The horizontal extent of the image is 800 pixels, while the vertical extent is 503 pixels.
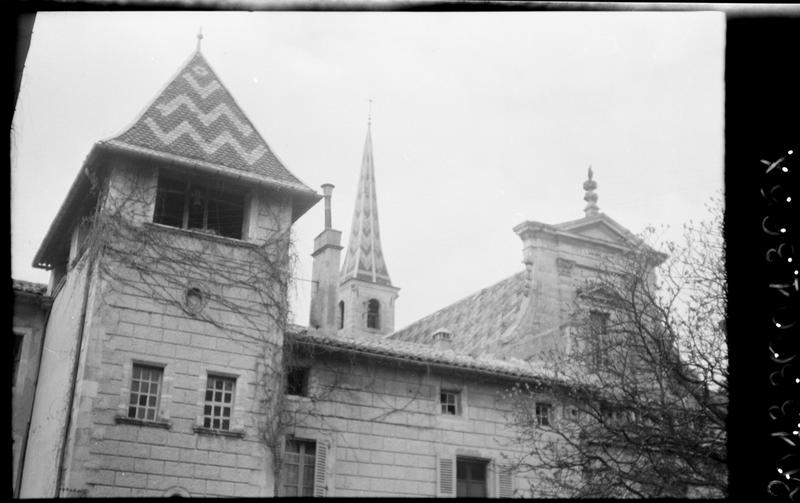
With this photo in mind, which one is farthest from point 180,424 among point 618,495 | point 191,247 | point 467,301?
point 467,301

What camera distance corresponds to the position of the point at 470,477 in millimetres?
21594

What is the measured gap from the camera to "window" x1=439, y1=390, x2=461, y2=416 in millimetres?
21750

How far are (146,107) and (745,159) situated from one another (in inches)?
628

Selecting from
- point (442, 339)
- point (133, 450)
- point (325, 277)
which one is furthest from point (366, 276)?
A: point (133, 450)

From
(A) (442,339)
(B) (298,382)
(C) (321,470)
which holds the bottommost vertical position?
(C) (321,470)

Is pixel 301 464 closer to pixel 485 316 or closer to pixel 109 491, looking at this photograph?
pixel 109 491

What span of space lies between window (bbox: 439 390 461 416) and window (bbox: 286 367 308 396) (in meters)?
3.32

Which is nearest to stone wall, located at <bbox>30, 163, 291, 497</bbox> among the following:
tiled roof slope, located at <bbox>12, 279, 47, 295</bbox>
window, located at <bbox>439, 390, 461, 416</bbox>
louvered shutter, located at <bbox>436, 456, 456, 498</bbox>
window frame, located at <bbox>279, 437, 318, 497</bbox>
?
window frame, located at <bbox>279, 437, 318, 497</bbox>

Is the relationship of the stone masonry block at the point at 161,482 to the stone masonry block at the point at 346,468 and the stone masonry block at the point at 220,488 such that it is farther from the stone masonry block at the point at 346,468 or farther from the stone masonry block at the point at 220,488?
the stone masonry block at the point at 346,468

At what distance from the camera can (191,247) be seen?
1933 cm

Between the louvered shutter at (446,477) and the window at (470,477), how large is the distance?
0.35 meters

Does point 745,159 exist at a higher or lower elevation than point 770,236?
higher

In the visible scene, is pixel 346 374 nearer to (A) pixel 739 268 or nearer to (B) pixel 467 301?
(B) pixel 467 301

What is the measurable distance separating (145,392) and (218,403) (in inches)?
Result: 56.8
